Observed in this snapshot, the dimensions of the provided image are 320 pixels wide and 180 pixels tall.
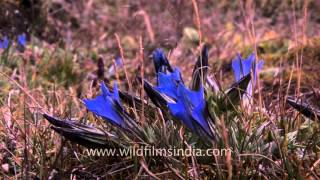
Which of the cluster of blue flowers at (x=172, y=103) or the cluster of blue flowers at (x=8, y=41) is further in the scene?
the cluster of blue flowers at (x=8, y=41)

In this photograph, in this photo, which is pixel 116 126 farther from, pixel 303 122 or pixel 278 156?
pixel 303 122

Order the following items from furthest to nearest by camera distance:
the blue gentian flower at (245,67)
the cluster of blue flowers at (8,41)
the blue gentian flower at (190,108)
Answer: the cluster of blue flowers at (8,41), the blue gentian flower at (245,67), the blue gentian flower at (190,108)

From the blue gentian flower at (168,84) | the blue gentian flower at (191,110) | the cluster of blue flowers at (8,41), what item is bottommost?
the blue gentian flower at (191,110)

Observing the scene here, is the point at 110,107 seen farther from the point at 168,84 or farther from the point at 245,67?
the point at 245,67

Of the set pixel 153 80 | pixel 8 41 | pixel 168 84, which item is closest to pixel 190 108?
pixel 168 84

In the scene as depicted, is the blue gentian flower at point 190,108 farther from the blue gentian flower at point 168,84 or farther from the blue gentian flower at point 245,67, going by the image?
the blue gentian flower at point 245,67

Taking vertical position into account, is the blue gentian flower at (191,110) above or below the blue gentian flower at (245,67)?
below

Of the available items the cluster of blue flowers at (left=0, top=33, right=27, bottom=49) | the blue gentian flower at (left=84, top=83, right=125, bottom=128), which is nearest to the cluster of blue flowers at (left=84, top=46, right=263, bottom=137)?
the blue gentian flower at (left=84, top=83, right=125, bottom=128)

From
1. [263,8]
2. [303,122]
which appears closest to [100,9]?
[263,8]

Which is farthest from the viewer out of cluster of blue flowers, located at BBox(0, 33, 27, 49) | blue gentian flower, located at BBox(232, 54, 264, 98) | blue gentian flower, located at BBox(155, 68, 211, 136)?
cluster of blue flowers, located at BBox(0, 33, 27, 49)

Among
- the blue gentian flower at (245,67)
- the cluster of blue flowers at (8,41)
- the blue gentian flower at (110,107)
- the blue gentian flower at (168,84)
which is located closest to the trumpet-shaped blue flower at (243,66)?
the blue gentian flower at (245,67)

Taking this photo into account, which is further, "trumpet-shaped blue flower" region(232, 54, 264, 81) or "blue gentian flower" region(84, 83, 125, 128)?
"trumpet-shaped blue flower" region(232, 54, 264, 81)

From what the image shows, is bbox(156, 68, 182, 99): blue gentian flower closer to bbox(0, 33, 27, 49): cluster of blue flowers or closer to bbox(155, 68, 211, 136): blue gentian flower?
bbox(155, 68, 211, 136): blue gentian flower

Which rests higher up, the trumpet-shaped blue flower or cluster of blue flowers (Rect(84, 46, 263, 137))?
the trumpet-shaped blue flower
